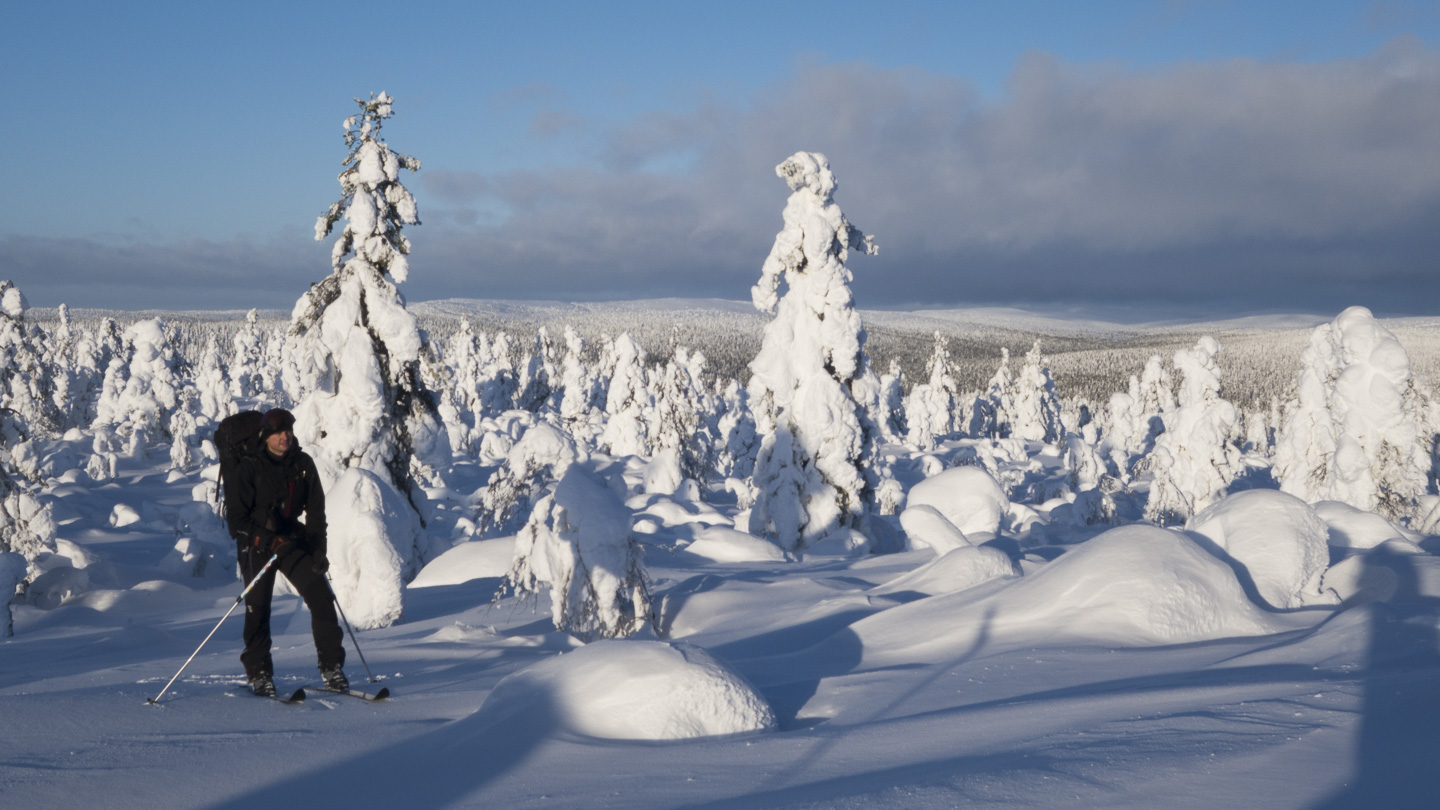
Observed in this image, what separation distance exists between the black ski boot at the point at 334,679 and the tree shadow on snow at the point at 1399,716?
5.02 meters

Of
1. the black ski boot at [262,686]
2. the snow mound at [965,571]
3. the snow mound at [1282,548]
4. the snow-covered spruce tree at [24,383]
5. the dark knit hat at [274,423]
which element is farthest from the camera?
the snow-covered spruce tree at [24,383]

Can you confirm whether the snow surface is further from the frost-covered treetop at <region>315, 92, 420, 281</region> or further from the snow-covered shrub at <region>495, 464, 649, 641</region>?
the frost-covered treetop at <region>315, 92, 420, 281</region>

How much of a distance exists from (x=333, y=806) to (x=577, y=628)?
489 centimetres

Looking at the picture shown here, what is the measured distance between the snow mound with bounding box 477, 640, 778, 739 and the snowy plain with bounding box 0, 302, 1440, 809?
1 cm

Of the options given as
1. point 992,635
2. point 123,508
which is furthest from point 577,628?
point 123,508

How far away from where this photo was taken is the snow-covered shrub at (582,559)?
8.18 m

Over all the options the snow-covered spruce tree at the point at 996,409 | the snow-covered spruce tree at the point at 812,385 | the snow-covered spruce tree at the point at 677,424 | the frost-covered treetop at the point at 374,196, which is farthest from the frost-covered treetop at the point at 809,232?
the snow-covered spruce tree at the point at 996,409

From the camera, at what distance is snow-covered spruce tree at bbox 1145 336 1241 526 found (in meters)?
27.5

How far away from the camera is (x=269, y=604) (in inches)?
204

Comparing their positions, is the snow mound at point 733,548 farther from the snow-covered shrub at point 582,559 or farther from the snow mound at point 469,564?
the snow-covered shrub at point 582,559

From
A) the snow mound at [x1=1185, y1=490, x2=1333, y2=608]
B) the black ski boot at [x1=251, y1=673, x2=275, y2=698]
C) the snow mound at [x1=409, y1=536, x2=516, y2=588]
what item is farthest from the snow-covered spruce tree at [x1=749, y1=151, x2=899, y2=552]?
the black ski boot at [x1=251, y1=673, x2=275, y2=698]

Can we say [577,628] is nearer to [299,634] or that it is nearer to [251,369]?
[299,634]

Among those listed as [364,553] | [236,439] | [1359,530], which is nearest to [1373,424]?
[1359,530]

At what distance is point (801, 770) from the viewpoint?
3619 millimetres
